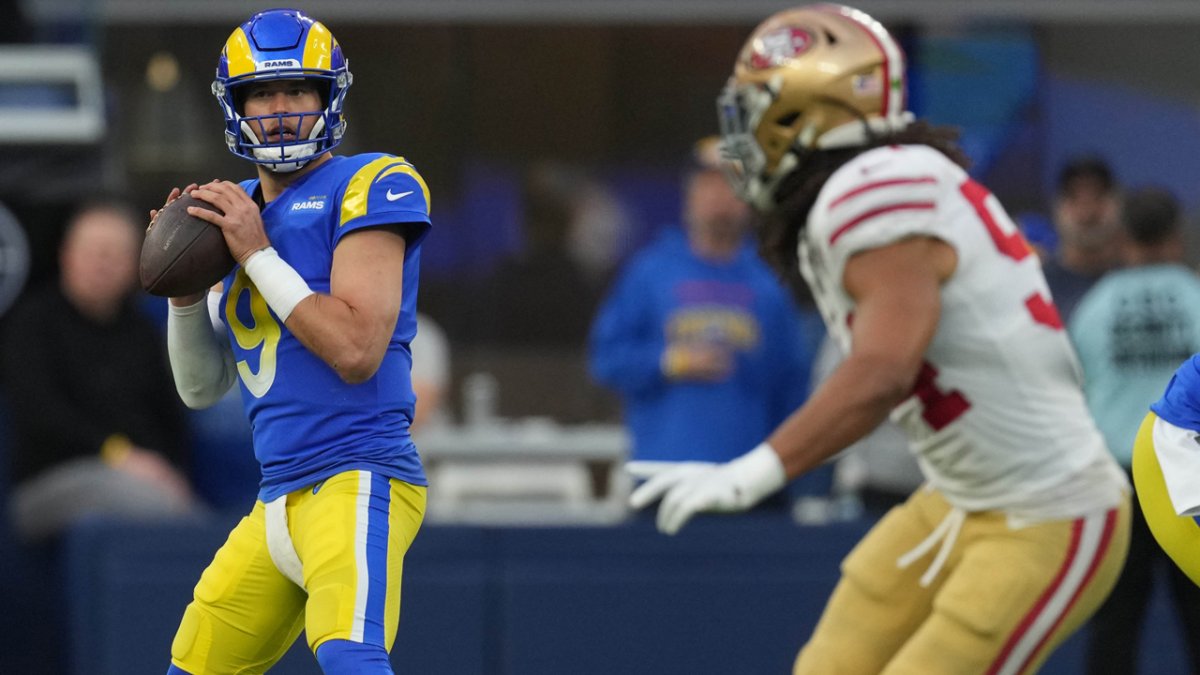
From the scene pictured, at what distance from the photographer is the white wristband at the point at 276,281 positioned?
11.8ft

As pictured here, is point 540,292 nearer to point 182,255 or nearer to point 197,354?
point 197,354

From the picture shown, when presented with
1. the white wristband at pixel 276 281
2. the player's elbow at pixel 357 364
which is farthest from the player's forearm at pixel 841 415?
the white wristband at pixel 276 281

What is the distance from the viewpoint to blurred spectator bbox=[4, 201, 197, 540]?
21.3 feet

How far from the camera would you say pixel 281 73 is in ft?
12.2

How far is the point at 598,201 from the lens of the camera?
9250 millimetres

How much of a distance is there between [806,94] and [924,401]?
75 cm

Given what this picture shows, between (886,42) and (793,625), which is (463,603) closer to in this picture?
(793,625)

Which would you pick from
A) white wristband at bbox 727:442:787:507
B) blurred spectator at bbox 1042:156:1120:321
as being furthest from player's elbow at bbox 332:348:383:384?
blurred spectator at bbox 1042:156:1120:321

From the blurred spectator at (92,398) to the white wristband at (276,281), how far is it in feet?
9.86

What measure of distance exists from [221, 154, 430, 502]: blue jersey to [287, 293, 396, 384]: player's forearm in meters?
0.12

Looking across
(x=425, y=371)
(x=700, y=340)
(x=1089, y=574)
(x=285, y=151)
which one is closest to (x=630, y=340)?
(x=700, y=340)

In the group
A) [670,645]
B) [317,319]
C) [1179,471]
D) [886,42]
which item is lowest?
[670,645]

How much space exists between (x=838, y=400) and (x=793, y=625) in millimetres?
2246

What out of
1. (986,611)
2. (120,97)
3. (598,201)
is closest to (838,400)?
(986,611)
